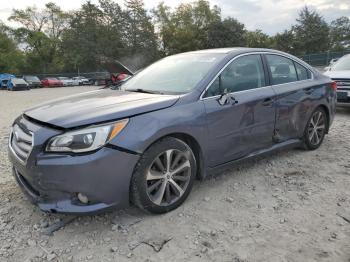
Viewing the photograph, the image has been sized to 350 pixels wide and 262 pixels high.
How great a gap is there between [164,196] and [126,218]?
1.35ft

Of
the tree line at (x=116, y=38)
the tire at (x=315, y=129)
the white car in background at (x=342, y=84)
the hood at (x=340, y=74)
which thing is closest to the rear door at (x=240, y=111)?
the tire at (x=315, y=129)

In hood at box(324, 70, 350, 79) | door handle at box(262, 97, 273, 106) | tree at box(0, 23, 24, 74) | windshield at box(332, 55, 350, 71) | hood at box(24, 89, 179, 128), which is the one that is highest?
tree at box(0, 23, 24, 74)

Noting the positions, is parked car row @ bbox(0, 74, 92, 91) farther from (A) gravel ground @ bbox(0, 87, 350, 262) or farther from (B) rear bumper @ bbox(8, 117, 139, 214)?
(B) rear bumper @ bbox(8, 117, 139, 214)

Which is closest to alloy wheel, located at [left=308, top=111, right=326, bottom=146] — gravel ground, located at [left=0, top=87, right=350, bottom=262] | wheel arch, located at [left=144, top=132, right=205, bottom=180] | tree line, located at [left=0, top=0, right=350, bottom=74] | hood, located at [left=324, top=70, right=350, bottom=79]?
gravel ground, located at [left=0, top=87, right=350, bottom=262]

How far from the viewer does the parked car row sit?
103 feet

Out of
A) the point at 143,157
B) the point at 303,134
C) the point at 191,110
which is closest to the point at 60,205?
the point at 143,157

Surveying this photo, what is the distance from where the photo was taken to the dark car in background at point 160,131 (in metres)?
2.81

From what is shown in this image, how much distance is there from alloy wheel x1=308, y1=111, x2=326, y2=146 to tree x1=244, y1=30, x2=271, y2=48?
176ft

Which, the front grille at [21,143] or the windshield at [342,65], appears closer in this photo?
the front grille at [21,143]

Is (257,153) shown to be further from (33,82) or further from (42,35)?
(42,35)

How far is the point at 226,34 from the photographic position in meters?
50.4

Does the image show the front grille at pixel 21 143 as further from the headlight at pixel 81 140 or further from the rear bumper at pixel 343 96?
the rear bumper at pixel 343 96

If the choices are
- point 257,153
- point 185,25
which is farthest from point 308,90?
point 185,25

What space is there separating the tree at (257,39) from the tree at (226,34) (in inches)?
187
